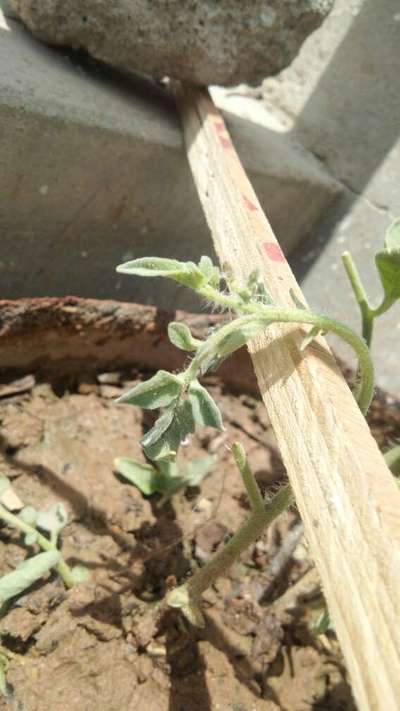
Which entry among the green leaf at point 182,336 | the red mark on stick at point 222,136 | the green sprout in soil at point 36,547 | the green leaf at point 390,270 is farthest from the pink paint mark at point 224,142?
the green sprout in soil at point 36,547

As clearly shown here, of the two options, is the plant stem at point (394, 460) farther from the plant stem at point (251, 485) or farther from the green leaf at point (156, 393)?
the green leaf at point (156, 393)

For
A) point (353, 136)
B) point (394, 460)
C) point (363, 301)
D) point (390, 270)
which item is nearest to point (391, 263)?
point (390, 270)

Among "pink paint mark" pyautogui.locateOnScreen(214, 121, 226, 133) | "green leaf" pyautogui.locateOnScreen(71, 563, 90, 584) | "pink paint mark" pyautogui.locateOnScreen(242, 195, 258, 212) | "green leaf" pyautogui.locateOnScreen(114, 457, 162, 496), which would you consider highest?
"pink paint mark" pyautogui.locateOnScreen(242, 195, 258, 212)

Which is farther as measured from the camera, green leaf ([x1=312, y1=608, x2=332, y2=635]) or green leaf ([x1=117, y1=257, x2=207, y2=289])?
green leaf ([x1=312, y1=608, x2=332, y2=635])

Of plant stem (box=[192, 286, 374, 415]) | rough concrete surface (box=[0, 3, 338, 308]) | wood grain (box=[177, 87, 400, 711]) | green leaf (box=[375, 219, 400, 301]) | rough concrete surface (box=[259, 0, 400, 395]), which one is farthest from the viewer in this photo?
rough concrete surface (box=[259, 0, 400, 395])

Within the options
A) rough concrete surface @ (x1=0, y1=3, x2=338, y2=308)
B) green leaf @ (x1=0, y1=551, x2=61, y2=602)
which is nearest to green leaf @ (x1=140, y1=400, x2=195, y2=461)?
green leaf @ (x1=0, y1=551, x2=61, y2=602)

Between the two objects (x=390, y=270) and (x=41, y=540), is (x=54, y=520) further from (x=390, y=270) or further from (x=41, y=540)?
(x=390, y=270)

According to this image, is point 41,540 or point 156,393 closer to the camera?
point 156,393

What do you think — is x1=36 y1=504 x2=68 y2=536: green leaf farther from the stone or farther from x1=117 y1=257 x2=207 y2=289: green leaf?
the stone
